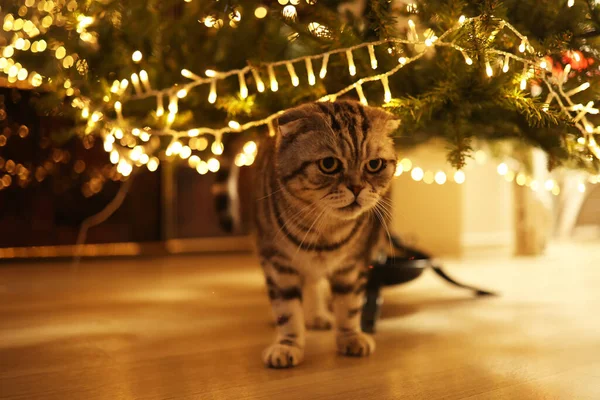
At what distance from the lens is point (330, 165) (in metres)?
1.02

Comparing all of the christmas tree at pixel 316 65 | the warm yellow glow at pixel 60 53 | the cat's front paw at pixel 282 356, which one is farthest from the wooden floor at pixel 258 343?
the warm yellow glow at pixel 60 53

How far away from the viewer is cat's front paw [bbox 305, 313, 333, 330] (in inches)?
54.7

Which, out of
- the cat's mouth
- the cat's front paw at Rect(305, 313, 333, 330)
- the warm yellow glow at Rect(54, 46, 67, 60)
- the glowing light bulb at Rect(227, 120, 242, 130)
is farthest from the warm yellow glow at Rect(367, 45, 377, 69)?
the warm yellow glow at Rect(54, 46, 67, 60)

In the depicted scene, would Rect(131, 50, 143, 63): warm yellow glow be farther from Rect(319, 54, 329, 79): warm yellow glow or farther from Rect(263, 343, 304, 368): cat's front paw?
Rect(263, 343, 304, 368): cat's front paw

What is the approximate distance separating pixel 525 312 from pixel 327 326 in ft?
1.84

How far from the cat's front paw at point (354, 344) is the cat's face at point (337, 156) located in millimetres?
264

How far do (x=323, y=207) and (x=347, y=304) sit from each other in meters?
0.25

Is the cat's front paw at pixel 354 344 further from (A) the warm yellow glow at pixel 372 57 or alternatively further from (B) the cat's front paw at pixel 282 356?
(A) the warm yellow glow at pixel 372 57

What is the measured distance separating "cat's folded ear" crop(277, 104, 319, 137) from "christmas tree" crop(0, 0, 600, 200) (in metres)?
0.16

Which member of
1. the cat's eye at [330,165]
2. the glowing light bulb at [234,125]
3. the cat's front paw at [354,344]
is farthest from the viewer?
the glowing light bulb at [234,125]

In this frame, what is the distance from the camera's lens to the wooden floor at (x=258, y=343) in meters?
0.91

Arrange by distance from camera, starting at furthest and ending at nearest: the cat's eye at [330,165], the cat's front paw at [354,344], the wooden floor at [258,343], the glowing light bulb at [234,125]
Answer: the glowing light bulb at [234,125]
the cat's front paw at [354,344]
the cat's eye at [330,165]
the wooden floor at [258,343]

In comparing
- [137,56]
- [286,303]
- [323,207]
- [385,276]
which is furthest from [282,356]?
[137,56]

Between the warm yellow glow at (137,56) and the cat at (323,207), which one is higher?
the warm yellow glow at (137,56)
